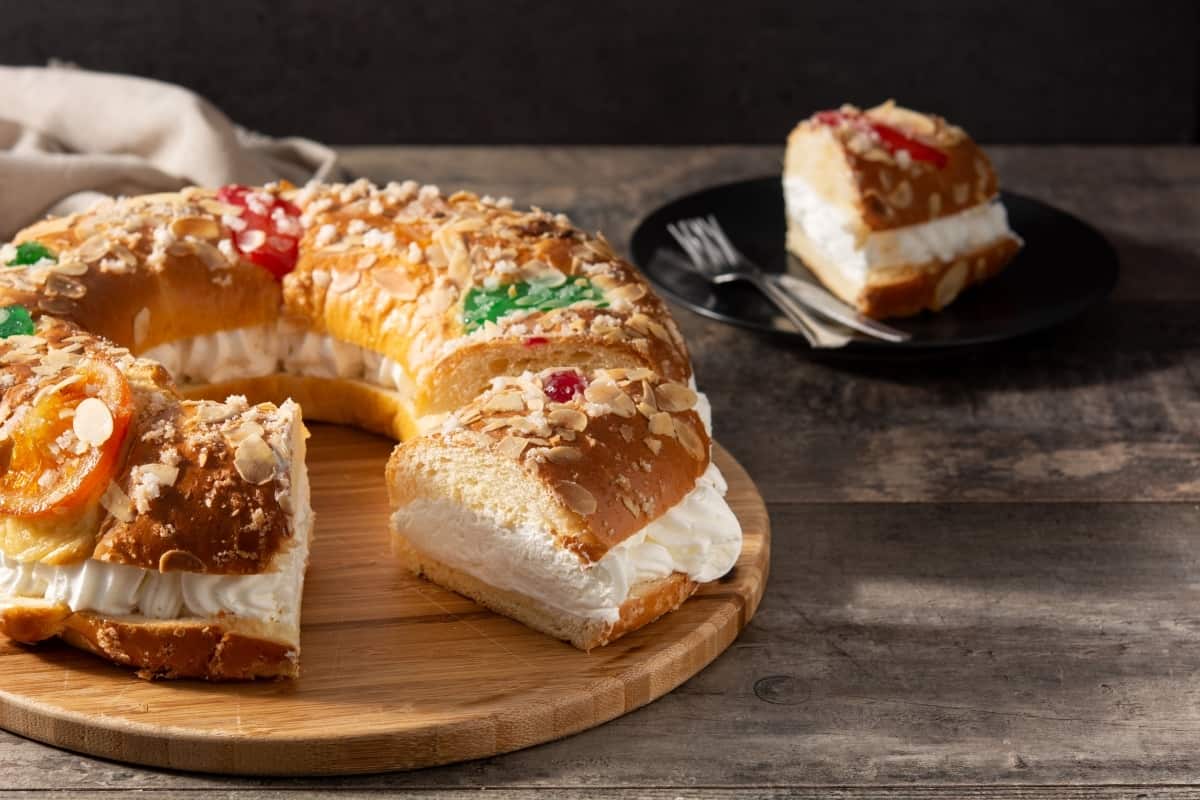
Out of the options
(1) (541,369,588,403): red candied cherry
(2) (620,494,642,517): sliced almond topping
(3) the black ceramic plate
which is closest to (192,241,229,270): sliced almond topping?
(1) (541,369,588,403): red candied cherry

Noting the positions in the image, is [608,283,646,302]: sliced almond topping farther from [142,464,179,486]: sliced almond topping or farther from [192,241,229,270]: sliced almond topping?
[142,464,179,486]: sliced almond topping

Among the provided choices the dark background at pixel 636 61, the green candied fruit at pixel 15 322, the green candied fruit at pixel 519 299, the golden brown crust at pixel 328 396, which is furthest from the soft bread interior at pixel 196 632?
the dark background at pixel 636 61

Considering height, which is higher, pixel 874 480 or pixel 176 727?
pixel 176 727

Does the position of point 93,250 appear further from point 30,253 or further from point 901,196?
point 901,196

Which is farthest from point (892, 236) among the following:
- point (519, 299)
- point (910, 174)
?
point (519, 299)

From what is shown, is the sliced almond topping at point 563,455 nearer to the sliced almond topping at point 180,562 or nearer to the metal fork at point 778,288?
the sliced almond topping at point 180,562

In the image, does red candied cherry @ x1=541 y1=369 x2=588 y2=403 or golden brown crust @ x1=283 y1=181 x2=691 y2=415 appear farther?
golden brown crust @ x1=283 y1=181 x2=691 y2=415

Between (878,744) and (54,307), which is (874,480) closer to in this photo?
(878,744)

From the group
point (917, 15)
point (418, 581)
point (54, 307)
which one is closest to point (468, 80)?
point (917, 15)
